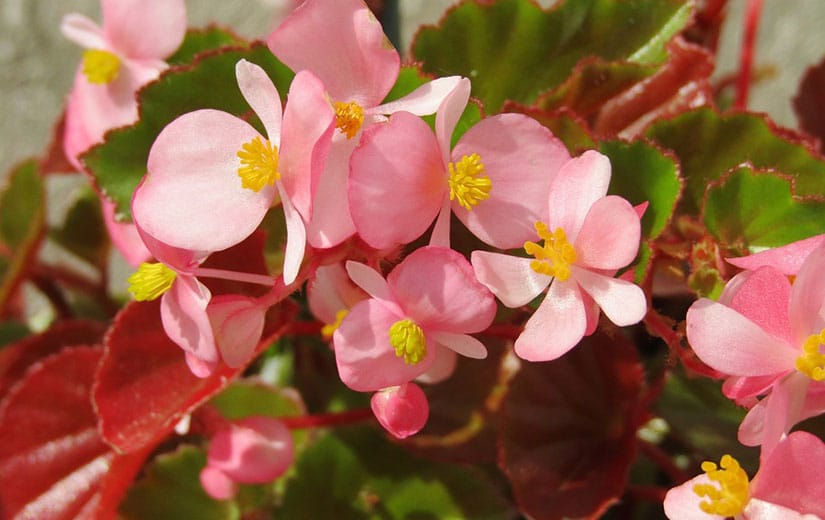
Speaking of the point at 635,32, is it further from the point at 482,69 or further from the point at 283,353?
the point at 283,353

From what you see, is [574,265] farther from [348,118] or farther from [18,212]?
[18,212]

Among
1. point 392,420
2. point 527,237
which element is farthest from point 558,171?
point 392,420

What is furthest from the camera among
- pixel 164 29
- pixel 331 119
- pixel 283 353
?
pixel 283 353

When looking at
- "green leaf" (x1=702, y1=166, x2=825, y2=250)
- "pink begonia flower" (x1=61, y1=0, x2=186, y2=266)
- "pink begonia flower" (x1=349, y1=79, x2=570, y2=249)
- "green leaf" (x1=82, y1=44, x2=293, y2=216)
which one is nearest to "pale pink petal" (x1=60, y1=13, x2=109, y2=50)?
"pink begonia flower" (x1=61, y1=0, x2=186, y2=266)

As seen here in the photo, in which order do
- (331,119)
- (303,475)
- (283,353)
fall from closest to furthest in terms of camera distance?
1. (331,119)
2. (303,475)
3. (283,353)

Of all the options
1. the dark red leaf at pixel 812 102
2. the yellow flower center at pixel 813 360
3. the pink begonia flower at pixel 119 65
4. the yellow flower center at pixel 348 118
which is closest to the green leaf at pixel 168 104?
the pink begonia flower at pixel 119 65

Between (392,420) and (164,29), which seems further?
(164,29)
